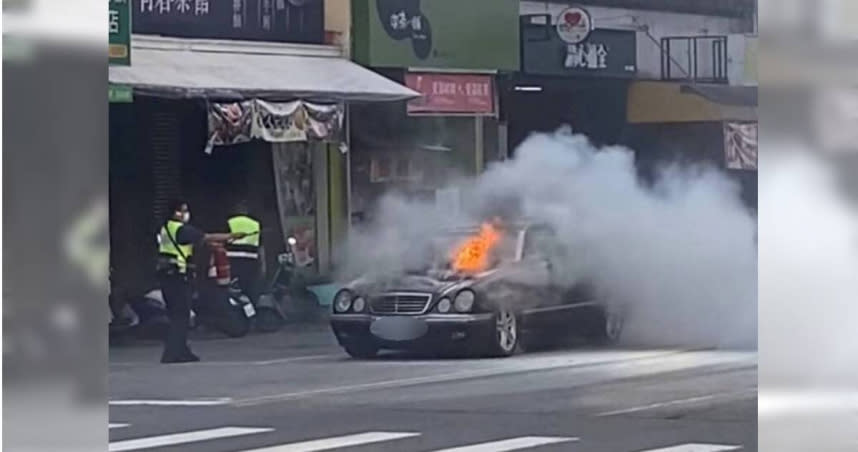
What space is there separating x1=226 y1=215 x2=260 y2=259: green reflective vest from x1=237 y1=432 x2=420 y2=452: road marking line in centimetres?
52

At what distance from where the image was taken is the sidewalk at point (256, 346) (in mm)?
3840

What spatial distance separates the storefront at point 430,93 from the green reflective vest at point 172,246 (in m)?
0.40

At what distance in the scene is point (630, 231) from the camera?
4.11 metres

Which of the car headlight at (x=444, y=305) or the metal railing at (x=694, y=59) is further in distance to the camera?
the car headlight at (x=444, y=305)

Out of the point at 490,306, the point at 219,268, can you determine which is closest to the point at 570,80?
the point at 490,306

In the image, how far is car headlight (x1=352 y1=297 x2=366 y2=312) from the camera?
3.99m

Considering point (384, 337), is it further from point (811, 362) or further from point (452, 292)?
point (811, 362)

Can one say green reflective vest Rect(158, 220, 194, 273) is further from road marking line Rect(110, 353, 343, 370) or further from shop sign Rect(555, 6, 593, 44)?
shop sign Rect(555, 6, 593, 44)

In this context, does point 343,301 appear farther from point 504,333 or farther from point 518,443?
point 518,443

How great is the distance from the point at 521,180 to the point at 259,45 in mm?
663

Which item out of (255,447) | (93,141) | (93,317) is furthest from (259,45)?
(255,447)

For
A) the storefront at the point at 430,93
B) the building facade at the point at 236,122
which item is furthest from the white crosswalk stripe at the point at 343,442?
the storefront at the point at 430,93

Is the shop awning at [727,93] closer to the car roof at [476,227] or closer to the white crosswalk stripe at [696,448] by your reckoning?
the car roof at [476,227]

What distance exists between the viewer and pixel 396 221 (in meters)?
4.02
